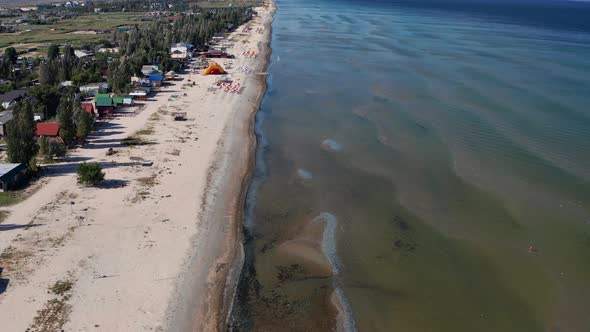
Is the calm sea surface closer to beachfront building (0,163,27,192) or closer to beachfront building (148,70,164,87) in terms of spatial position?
beachfront building (148,70,164,87)

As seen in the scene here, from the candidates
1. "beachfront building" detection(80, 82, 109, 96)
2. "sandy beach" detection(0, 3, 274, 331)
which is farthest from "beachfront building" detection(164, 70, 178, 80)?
"sandy beach" detection(0, 3, 274, 331)

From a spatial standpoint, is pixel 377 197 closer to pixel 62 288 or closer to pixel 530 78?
pixel 62 288

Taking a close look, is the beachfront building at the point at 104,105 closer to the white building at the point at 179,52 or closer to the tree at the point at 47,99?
the tree at the point at 47,99

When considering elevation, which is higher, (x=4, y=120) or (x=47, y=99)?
(x=47, y=99)

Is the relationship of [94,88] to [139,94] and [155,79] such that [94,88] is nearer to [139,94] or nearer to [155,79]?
[139,94]

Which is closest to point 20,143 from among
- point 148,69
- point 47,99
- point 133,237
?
point 133,237

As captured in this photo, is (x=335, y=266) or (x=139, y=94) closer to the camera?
(x=335, y=266)

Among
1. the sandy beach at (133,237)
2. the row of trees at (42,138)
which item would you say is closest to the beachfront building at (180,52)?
the sandy beach at (133,237)
